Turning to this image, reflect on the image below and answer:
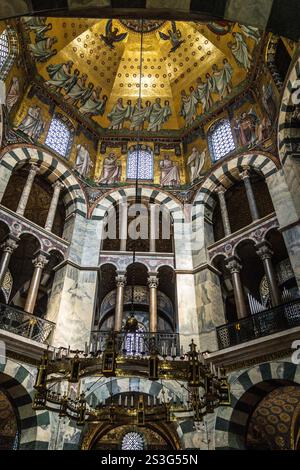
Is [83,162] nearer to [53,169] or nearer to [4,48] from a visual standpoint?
[53,169]

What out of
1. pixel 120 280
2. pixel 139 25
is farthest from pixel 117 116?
pixel 120 280

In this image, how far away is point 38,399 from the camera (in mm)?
5516

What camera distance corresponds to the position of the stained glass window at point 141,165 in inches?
596

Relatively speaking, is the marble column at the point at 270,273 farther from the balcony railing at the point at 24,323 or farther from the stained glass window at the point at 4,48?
the stained glass window at the point at 4,48

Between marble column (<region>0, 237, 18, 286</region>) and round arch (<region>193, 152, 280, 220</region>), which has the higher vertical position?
round arch (<region>193, 152, 280, 220</region>)

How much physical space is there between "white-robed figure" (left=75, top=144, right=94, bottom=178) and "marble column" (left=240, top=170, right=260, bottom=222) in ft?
21.6

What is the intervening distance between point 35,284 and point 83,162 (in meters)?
6.42

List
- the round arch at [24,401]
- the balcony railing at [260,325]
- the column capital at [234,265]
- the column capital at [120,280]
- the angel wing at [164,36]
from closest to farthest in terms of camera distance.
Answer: the round arch at [24,401] → the balcony railing at [260,325] → the column capital at [234,265] → the column capital at [120,280] → the angel wing at [164,36]

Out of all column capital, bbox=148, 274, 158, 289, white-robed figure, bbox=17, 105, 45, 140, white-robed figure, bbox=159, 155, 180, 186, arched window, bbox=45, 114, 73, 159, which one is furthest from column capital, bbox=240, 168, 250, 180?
white-robed figure, bbox=17, 105, 45, 140

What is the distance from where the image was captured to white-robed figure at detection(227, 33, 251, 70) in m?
13.7

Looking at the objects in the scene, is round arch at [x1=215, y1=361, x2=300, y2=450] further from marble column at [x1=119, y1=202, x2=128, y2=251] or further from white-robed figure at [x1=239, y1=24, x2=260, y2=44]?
white-robed figure at [x1=239, y1=24, x2=260, y2=44]

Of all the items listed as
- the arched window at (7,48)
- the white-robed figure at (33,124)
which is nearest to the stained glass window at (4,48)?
the arched window at (7,48)

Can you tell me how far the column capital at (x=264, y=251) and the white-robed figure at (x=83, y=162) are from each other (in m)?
7.91
